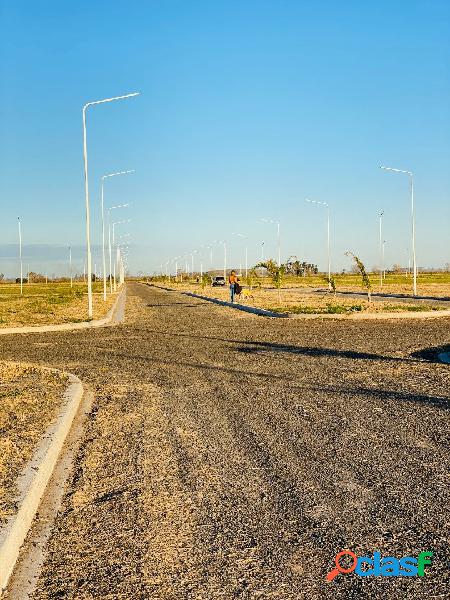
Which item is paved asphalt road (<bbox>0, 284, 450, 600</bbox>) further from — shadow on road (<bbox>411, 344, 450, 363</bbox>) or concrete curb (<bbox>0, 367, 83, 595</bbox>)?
shadow on road (<bbox>411, 344, 450, 363</bbox>)

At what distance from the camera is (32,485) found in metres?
6.28

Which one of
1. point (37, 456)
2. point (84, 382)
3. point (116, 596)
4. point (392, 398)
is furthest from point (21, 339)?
point (116, 596)

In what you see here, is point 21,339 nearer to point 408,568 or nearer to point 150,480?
point 150,480

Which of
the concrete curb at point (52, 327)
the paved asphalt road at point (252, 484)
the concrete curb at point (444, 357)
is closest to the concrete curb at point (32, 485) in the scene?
the paved asphalt road at point (252, 484)

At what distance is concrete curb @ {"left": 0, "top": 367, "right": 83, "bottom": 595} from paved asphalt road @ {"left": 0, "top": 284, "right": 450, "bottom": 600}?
217mm

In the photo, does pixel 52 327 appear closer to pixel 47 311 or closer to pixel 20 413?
pixel 47 311

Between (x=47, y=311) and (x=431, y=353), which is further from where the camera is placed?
(x=47, y=311)

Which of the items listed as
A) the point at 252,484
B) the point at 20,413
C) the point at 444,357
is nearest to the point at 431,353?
the point at 444,357

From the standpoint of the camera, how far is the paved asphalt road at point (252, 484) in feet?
15.1

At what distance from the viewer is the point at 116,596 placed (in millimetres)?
4344

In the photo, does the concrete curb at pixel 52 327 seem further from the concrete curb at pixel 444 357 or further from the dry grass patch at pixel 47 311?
the concrete curb at pixel 444 357

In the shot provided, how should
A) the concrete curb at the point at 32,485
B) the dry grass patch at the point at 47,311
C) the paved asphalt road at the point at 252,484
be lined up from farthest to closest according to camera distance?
the dry grass patch at the point at 47,311 < the concrete curb at the point at 32,485 < the paved asphalt road at the point at 252,484

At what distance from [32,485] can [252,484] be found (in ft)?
5.59

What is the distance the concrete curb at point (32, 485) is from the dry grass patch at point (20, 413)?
7 cm
